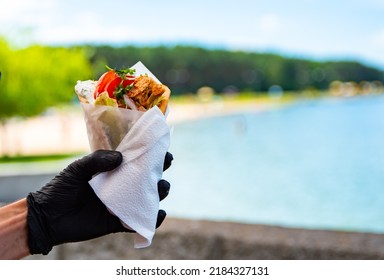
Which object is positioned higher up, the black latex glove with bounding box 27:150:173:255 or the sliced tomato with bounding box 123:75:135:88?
the sliced tomato with bounding box 123:75:135:88

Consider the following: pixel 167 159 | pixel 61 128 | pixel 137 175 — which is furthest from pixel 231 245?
pixel 61 128

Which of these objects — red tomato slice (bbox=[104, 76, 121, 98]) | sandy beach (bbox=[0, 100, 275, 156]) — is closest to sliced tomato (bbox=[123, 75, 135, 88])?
red tomato slice (bbox=[104, 76, 121, 98])

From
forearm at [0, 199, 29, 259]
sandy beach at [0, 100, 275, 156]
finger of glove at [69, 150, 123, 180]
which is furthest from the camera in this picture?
sandy beach at [0, 100, 275, 156]

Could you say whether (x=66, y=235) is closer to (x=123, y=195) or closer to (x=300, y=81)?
(x=123, y=195)

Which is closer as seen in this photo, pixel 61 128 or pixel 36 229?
pixel 36 229

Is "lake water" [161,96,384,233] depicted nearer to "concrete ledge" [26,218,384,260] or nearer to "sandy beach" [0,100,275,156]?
"sandy beach" [0,100,275,156]

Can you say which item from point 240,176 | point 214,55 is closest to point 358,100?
point 214,55

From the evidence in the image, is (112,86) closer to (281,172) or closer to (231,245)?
(231,245)
